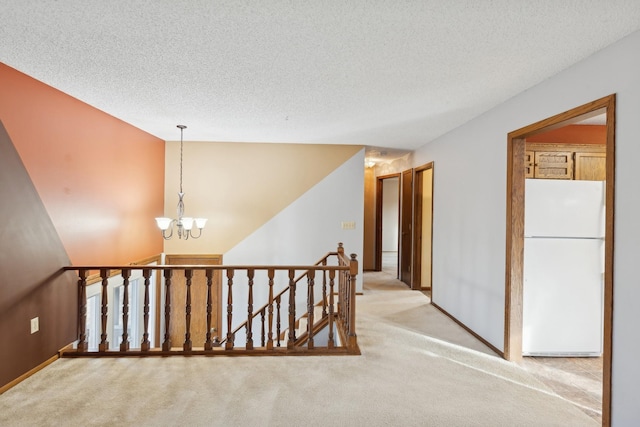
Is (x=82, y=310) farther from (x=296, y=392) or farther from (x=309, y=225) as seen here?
(x=309, y=225)

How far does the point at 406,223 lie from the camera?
652 cm

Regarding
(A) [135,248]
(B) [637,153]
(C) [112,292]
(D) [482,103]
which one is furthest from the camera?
(A) [135,248]

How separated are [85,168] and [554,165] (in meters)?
4.92

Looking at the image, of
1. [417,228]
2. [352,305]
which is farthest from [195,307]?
[417,228]

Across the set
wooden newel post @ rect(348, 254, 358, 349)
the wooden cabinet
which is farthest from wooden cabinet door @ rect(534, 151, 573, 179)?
wooden newel post @ rect(348, 254, 358, 349)

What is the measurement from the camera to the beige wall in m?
5.56

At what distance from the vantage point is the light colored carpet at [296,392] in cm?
221

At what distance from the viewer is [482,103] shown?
11.0 ft

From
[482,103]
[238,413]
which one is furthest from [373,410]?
[482,103]

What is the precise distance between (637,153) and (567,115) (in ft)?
2.25

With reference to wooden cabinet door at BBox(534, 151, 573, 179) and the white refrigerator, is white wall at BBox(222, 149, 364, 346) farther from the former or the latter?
the white refrigerator

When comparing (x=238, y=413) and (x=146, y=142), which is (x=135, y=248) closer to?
(x=146, y=142)

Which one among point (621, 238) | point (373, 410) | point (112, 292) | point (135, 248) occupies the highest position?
point (621, 238)

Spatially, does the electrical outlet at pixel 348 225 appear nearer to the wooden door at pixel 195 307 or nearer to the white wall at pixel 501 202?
the white wall at pixel 501 202
